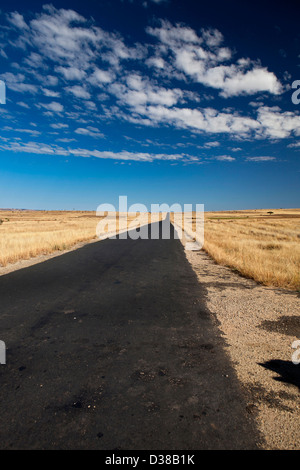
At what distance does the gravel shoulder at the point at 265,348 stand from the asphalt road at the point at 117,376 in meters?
0.18

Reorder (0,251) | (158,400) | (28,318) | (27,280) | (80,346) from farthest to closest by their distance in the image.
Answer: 1. (0,251)
2. (27,280)
3. (28,318)
4. (80,346)
5. (158,400)

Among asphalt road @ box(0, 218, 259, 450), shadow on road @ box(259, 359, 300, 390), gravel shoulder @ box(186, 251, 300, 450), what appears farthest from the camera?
shadow on road @ box(259, 359, 300, 390)

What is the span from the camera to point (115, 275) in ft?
29.2

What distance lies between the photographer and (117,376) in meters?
3.15

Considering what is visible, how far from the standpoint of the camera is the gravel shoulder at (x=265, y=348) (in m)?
2.43

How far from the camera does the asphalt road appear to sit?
227 cm

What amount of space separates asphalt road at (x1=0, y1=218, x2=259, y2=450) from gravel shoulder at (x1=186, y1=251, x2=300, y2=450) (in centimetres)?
18

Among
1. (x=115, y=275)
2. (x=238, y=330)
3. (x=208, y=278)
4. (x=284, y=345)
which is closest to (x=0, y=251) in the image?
(x=115, y=275)

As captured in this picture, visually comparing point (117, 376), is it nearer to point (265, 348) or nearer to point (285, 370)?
point (285, 370)

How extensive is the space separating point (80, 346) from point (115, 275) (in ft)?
16.4

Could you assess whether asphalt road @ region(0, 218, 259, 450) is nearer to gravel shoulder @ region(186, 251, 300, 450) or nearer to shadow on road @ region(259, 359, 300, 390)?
gravel shoulder @ region(186, 251, 300, 450)

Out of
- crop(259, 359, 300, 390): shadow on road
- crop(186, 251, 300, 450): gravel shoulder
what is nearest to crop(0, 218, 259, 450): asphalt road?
crop(186, 251, 300, 450): gravel shoulder
